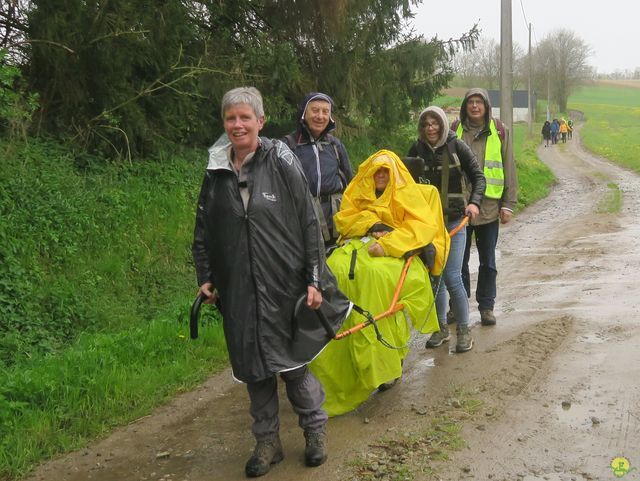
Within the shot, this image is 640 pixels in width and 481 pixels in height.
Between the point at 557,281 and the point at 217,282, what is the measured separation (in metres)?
5.67

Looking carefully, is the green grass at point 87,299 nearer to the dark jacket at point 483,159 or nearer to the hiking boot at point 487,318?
the hiking boot at point 487,318

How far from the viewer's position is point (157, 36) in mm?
8844

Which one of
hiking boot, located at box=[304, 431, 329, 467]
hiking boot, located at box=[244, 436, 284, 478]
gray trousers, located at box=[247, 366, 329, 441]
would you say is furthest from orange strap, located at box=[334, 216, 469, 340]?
hiking boot, located at box=[244, 436, 284, 478]

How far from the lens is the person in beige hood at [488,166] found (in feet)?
22.4

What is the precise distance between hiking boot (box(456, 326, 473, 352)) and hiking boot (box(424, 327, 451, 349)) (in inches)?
7.5

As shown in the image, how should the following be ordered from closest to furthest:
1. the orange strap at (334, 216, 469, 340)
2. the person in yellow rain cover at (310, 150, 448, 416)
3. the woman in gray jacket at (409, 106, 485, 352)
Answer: the orange strap at (334, 216, 469, 340)
the person in yellow rain cover at (310, 150, 448, 416)
the woman in gray jacket at (409, 106, 485, 352)

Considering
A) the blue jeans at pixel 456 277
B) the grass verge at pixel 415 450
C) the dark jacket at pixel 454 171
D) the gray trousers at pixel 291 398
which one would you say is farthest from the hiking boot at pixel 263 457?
the dark jacket at pixel 454 171

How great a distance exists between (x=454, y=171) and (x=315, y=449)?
3156 mm

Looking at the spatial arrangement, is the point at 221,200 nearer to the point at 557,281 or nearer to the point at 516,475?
the point at 516,475

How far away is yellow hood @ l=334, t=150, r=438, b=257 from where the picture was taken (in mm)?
5402

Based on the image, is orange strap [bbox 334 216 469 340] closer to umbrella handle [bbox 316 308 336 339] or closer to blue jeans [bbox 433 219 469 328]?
umbrella handle [bbox 316 308 336 339]

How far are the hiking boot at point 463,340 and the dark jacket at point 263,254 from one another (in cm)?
242

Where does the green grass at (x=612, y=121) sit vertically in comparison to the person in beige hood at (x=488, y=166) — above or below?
below

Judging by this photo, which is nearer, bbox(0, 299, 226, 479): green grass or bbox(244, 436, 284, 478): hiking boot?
bbox(244, 436, 284, 478): hiking boot
